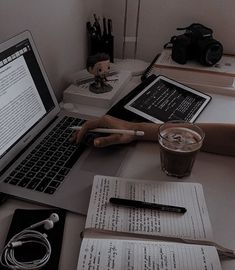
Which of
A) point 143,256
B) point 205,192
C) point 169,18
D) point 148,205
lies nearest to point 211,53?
point 169,18

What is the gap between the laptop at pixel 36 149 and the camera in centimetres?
76

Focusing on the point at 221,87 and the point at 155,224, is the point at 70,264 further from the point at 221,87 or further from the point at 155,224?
the point at 221,87

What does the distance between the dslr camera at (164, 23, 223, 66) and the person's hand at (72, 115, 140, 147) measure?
0.46 metres

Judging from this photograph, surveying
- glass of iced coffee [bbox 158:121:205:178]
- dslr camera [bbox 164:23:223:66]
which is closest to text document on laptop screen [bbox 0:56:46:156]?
glass of iced coffee [bbox 158:121:205:178]

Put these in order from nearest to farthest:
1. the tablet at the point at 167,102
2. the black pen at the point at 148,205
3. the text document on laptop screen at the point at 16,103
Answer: the black pen at the point at 148,205, the text document on laptop screen at the point at 16,103, the tablet at the point at 167,102

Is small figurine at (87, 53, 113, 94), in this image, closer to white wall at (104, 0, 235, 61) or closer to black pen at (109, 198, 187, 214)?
white wall at (104, 0, 235, 61)

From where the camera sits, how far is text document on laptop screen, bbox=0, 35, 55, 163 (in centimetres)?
81

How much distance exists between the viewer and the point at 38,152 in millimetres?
876

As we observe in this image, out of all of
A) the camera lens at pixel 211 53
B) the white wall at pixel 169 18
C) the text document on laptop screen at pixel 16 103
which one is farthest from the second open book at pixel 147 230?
the white wall at pixel 169 18

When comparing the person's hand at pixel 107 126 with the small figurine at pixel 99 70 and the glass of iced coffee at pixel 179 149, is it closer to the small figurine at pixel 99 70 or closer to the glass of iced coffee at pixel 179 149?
the glass of iced coffee at pixel 179 149

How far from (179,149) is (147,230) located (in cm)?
23

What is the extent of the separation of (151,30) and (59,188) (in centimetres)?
96

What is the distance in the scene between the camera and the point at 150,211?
709 millimetres

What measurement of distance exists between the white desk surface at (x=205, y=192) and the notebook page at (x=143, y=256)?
0.03m
